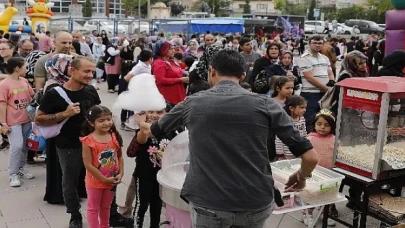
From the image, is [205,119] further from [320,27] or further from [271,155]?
[320,27]

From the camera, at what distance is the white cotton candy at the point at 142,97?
11.1ft

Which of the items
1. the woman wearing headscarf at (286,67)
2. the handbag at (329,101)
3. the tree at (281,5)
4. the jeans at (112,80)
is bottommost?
the jeans at (112,80)

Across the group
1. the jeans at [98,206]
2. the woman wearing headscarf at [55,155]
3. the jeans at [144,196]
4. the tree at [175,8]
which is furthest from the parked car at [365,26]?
the jeans at [98,206]

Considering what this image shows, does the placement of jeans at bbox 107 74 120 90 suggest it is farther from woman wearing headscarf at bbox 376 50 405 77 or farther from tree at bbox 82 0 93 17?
tree at bbox 82 0 93 17

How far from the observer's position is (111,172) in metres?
3.82

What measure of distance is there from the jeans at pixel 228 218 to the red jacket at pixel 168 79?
12.8 ft

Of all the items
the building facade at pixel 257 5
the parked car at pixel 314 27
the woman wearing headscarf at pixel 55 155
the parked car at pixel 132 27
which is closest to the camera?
the woman wearing headscarf at pixel 55 155

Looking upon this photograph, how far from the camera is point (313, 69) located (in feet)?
20.8

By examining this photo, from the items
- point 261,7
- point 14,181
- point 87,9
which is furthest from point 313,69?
point 261,7

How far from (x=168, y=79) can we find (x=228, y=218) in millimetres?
4029

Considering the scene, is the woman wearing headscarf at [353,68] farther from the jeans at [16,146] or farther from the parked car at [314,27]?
the parked car at [314,27]

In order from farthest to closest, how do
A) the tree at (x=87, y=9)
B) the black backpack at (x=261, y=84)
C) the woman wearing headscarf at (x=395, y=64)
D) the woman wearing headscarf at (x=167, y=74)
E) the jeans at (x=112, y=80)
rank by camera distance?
the tree at (x=87, y=9) < the jeans at (x=112, y=80) < the woman wearing headscarf at (x=167, y=74) < the black backpack at (x=261, y=84) < the woman wearing headscarf at (x=395, y=64)

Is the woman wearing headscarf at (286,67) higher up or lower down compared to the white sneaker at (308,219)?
higher up

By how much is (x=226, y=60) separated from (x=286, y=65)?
4.46 meters
